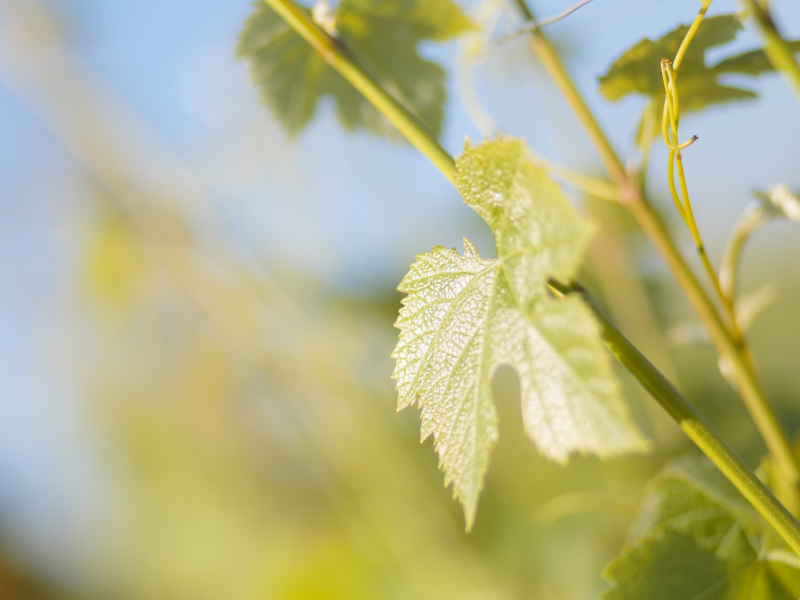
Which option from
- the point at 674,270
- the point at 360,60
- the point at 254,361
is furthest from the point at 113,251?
the point at 674,270

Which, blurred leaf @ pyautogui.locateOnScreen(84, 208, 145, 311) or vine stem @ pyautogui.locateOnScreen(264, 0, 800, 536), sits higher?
blurred leaf @ pyautogui.locateOnScreen(84, 208, 145, 311)

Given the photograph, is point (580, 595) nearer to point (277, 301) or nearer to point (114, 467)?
point (277, 301)

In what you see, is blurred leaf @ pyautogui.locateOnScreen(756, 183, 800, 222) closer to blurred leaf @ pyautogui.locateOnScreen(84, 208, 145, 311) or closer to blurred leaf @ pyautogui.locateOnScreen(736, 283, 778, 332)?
blurred leaf @ pyautogui.locateOnScreen(736, 283, 778, 332)

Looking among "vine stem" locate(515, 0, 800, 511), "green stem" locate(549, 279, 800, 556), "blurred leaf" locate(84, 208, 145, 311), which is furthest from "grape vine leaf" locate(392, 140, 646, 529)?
"blurred leaf" locate(84, 208, 145, 311)

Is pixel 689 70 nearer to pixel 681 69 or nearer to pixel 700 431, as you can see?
pixel 681 69

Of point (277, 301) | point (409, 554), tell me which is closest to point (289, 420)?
point (277, 301)

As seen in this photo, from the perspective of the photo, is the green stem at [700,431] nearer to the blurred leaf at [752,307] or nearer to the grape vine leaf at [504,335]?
the grape vine leaf at [504,335]

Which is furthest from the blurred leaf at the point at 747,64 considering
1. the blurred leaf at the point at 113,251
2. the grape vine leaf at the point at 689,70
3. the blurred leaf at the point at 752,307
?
the blurred leaf at the point at 113,251
